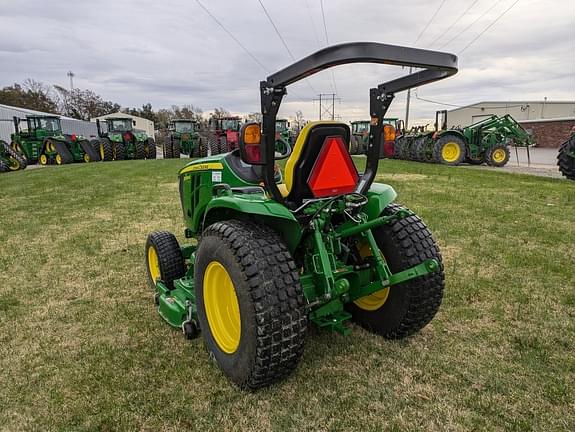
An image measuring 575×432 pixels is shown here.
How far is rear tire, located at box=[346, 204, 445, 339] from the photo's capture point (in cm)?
267

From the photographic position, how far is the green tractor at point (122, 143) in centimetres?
1998

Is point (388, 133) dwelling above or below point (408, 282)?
above

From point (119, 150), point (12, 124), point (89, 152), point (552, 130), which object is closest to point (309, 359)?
point (119, 150)

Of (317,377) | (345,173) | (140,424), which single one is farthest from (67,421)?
(345,173)

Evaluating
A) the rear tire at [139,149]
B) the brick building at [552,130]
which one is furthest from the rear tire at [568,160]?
the rear tire at [139,149]

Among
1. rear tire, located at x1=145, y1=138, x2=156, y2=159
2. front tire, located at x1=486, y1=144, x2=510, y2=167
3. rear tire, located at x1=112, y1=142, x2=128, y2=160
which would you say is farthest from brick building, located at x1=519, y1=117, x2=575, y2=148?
rear tire, located at x1=112, y1=142, x2=128, y2=160

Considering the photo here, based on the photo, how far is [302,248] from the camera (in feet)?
8.93

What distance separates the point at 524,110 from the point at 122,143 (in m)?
40.7

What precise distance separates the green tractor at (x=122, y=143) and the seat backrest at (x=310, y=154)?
19543 millimetres

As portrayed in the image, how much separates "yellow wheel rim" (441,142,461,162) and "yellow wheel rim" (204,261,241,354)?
15.2 metres

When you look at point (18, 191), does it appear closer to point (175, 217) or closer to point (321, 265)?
point (175, 217)

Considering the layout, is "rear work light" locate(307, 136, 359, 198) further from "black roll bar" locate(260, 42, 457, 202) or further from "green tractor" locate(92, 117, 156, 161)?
"green tractor" locate(92, 117, 156, 161)

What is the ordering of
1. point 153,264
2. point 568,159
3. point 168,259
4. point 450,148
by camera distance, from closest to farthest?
point 168,259, point 153,264, point 568,159, point 450,148

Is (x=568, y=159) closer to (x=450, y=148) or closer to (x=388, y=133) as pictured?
(x=450, y=148)
